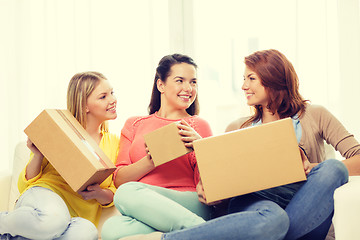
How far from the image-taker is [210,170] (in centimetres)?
133

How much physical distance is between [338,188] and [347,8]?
4.82 feet

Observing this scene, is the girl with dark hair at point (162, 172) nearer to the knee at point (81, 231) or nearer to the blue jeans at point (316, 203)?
the knee at point (81, 231)

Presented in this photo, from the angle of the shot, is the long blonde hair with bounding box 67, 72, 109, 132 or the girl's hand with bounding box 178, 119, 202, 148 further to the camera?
the long blonde hair with bounding box 67, 72, 109, 132

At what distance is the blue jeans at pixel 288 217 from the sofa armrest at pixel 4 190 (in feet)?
3.11

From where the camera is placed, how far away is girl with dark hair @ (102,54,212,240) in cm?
137

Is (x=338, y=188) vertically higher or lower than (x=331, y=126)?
lower

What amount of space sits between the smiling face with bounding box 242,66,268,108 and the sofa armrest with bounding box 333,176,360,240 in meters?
0.61

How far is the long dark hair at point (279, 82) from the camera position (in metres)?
1.70

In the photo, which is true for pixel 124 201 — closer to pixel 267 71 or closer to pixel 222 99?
pixel 267 71

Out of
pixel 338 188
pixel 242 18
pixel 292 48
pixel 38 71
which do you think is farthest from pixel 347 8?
pixel 38 71

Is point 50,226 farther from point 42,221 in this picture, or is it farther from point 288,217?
point 288,217

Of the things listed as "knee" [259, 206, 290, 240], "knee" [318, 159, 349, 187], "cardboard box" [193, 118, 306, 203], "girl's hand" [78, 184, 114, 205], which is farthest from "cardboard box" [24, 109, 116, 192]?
"knee" [318, 159, 349, 187]

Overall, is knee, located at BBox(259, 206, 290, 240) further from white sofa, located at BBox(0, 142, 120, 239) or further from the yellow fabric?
white sofa, located at BBox(0, 142, 120, 239)

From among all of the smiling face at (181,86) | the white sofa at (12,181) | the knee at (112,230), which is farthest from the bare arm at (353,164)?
the white sofa at (12,181)
